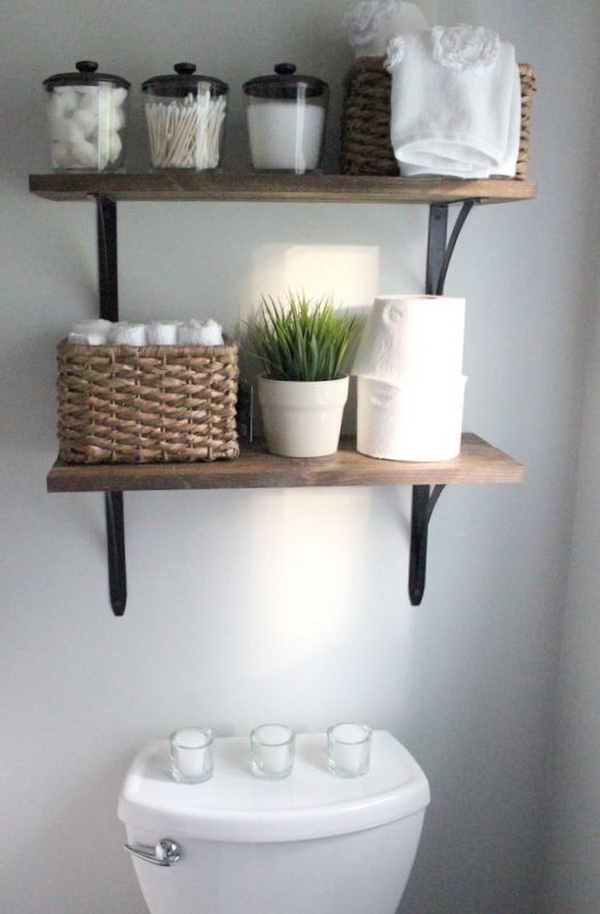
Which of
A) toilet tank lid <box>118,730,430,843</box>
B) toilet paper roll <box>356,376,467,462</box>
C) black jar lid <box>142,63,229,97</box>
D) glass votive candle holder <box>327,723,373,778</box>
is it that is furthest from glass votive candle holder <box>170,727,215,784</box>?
black jar lid <box>142,63,229,97</box>

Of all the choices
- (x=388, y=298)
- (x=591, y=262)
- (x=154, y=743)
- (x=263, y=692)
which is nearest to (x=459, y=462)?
(x=388, y=298)

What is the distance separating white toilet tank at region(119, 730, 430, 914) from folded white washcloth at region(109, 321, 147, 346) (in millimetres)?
627

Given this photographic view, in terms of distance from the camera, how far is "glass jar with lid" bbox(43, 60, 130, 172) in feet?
3.30

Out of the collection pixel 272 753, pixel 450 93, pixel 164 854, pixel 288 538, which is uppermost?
pixel 450 93

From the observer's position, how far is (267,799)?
1226 millimetres

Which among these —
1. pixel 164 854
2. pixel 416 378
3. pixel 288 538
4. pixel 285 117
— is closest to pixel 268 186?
pixel 285 117

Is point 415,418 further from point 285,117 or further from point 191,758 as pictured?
point 191,758

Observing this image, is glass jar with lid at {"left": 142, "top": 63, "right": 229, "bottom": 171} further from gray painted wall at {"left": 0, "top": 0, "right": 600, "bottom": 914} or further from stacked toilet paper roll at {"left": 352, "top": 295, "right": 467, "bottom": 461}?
stacked toilet paper roll at {"left": 352, "top": 295, "right": 467, "bottom": 461}

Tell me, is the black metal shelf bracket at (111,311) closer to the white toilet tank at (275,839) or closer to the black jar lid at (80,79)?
the black jar lid at (80,79)

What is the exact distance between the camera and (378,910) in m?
1.26

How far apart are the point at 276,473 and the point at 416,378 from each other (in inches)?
8.6

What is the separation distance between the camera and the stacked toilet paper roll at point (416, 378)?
112 cm

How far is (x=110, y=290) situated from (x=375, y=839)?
83cm

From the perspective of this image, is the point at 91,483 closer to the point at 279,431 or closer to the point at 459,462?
the point at 279,431
